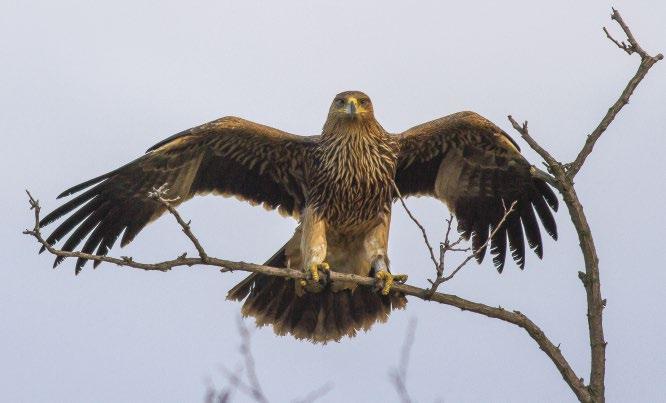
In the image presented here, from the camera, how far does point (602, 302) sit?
5801 mm

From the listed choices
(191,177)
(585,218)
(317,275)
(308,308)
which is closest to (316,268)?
(317,275)

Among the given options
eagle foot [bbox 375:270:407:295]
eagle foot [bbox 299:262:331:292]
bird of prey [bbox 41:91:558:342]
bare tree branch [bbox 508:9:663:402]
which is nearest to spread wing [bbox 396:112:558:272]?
bird of prey [bbox 41:91:558:342]

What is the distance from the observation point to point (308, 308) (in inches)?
377

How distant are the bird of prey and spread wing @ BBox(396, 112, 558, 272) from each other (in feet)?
0.04

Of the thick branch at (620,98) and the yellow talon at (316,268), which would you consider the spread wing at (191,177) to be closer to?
the yellow talon at (316,268)

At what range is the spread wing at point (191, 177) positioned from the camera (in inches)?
362

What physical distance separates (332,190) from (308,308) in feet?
4.24

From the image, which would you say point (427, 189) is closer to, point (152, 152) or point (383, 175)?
point (383, 175)

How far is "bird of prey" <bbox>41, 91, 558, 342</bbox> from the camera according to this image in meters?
8.90

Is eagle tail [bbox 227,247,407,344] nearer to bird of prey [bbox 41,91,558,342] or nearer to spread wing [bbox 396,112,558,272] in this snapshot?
bird of prey [bbox 41,91,558,342]

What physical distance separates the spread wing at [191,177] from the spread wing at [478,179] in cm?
106

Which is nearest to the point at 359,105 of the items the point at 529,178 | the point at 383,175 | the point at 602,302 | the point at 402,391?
the point at 383,175

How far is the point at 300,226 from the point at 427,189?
134cm

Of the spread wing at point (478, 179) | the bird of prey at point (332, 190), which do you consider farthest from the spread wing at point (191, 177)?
the spread wing at point (478, 179)
